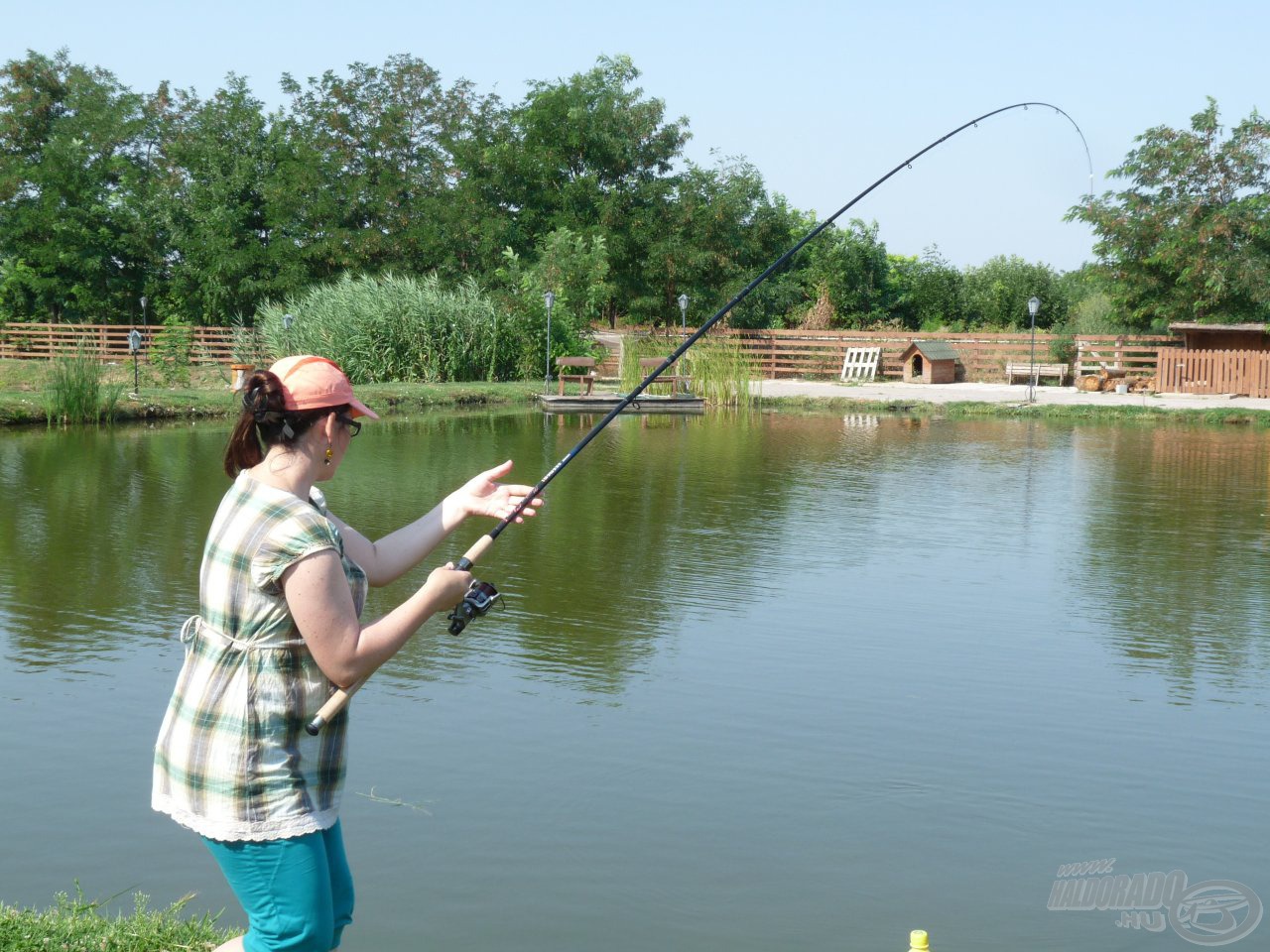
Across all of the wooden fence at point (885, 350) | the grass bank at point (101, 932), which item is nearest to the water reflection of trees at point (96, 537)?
the grass bank at point (101, 932)

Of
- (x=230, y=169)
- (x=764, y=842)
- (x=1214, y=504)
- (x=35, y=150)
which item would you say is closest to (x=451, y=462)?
(x=1214, y=504)

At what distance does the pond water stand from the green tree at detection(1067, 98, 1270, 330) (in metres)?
22.7

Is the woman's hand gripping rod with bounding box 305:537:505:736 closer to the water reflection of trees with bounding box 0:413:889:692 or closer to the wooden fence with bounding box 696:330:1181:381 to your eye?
the water reflection of trees with bounding box 0:413:889:692

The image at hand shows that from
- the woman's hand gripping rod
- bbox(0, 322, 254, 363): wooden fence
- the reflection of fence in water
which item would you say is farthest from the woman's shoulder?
bbox(0, 322, 254, 363): wooden fence

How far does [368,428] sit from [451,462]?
18.3 feet

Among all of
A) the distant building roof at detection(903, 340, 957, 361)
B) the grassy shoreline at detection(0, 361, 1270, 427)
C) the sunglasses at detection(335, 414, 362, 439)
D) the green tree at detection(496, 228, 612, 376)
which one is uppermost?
the green tree at detection(496, 228, 612, 376)

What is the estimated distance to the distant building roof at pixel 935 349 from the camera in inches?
1434

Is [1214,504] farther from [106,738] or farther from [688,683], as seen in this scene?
[106,738]

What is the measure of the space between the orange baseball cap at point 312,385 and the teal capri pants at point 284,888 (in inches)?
32.4

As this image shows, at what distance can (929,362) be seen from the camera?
3644 centimetres

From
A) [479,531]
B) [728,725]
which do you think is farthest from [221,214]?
[728,725]

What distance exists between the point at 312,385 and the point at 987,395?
29.6 m

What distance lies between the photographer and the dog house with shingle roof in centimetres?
3650

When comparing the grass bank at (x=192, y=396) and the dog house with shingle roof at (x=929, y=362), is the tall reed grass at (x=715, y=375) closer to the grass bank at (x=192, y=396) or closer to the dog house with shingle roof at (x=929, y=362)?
the grass bank at (x=192, y=396)
